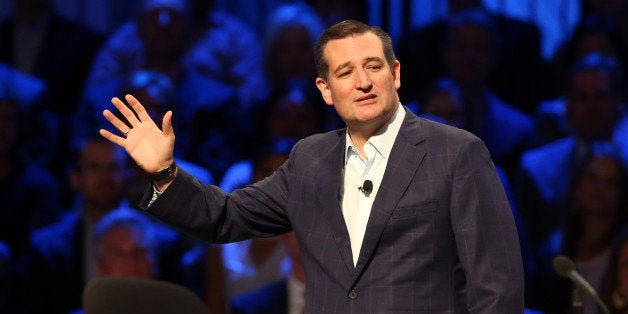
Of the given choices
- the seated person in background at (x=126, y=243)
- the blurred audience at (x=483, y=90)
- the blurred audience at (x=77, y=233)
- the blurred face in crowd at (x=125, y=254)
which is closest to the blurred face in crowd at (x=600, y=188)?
the blurred audience at (x=483, y=90)

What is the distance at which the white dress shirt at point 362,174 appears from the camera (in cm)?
202

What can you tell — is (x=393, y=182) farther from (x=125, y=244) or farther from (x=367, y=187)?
(x=125, y=244)

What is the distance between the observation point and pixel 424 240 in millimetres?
1933

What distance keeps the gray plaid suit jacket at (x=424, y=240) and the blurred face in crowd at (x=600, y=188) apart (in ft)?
8.49

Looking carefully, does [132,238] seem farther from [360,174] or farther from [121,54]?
[360,174]

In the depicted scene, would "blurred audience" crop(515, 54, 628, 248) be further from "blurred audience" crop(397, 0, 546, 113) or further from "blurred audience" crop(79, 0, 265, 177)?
"blurred audience" crop(79, 0, 265, 177)

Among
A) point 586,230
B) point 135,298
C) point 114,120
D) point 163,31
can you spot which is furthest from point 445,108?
point 114,120

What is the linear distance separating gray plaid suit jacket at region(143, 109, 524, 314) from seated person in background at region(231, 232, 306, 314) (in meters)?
2.50

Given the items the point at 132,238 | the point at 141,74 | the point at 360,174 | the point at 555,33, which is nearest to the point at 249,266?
the point at 132,238

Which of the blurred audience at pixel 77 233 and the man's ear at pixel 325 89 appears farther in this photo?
the blurred audience at pixel 77 233

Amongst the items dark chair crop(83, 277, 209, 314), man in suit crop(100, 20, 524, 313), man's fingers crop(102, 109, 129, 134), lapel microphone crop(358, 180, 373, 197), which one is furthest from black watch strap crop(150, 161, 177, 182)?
dark chair crop(83, 277, 209, 314)

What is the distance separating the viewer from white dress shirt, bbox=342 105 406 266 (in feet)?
6.63

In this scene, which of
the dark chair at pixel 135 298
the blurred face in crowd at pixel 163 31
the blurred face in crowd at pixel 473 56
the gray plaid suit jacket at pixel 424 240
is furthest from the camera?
the blurred face in crowd at pixel 163 31

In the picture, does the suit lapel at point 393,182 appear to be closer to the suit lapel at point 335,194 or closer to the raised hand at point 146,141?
the suit lapel at point 335,194
